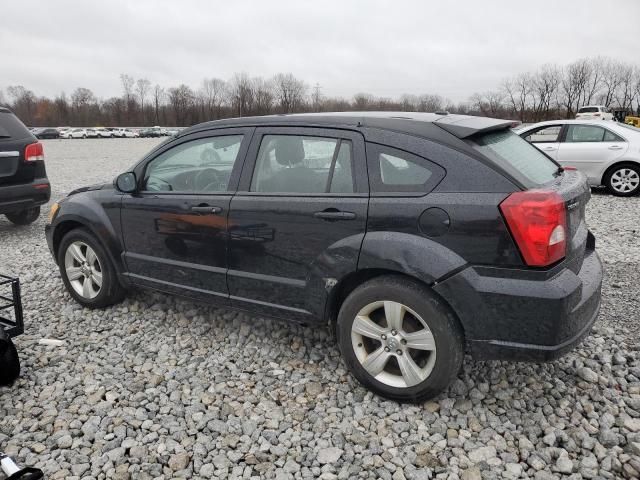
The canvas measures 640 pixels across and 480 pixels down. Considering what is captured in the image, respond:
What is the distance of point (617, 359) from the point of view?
3400 mm

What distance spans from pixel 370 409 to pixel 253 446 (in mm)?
725

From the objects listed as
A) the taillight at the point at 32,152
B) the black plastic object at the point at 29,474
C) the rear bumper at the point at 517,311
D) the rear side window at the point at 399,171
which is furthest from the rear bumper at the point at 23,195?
the rear bumper at the point at 517,311

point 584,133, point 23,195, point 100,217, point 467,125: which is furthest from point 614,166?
point 23,195

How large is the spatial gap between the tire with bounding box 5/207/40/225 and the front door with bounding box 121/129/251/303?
17.0 feet

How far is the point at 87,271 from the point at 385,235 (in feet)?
9.66

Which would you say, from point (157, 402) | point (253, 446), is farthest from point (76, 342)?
point (253, 446)

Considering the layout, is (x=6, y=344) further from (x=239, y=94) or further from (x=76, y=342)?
(x=239, y=94)

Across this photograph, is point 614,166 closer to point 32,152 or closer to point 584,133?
point 584,133

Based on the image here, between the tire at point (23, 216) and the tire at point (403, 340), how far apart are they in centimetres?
707

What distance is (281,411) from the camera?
2977 mm

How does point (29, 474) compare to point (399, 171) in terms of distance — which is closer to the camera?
point (29, 474)

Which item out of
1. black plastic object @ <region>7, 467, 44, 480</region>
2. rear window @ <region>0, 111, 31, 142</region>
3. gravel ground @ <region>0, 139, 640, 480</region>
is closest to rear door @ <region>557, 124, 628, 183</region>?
gravel ground @ <region>0, 139, 640, 480</region>

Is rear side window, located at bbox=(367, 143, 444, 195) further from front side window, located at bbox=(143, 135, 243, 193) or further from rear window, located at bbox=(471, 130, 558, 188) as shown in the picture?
front side window, located at bbox=(143, 135, 243, 193)

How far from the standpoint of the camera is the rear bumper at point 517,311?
8.30 feet
